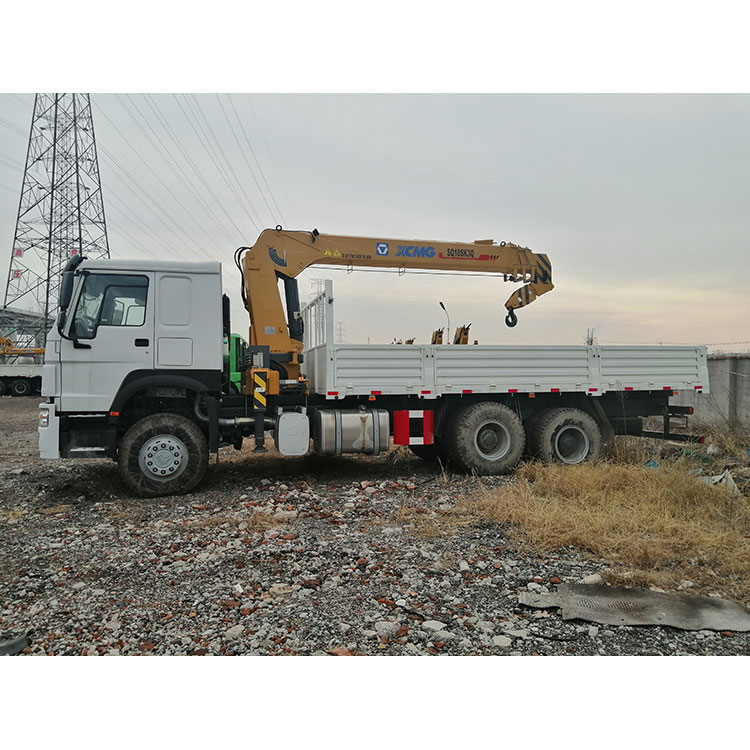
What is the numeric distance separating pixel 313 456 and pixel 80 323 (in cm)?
409

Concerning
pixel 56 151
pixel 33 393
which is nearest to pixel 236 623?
pixel 56 151

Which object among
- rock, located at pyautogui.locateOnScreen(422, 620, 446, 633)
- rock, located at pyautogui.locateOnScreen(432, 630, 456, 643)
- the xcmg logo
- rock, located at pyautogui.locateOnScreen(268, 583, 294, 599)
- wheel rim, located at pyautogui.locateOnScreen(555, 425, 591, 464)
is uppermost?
the xcmg logo

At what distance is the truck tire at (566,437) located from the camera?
8094mm

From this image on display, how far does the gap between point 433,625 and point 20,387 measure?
88.5 feet

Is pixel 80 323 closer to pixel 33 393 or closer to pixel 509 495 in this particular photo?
A: pixel 509 495

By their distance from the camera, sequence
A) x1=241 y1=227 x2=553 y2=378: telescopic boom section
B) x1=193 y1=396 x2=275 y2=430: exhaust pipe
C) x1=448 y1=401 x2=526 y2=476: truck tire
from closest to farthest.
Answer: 1. x1=193 y1=396 x2=275 y2=430: exhaust pipe
2. x1=448 y1=401 x2=526 y2=476: truck tire
3. x1=241 y1=227 x2=553 y2=378: telescopic boom section

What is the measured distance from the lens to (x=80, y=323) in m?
6.79

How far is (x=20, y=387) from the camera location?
25.2 metres

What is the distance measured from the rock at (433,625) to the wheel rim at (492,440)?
181 inches

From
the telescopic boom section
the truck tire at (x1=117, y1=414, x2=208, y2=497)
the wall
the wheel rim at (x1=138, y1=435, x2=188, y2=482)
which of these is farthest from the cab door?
the wall

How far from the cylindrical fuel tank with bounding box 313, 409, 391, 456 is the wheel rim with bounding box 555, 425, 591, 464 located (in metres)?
2.51

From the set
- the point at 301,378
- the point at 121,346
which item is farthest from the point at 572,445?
the point at 121,346

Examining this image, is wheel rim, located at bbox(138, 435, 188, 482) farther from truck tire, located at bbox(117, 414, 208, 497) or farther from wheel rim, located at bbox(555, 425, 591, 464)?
wheel rim, located at bbox(555, 425, 591, 464)

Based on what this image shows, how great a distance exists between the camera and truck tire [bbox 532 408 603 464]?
8.09 meters
